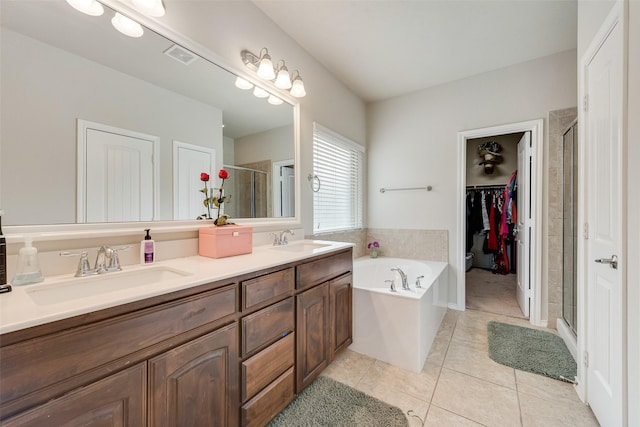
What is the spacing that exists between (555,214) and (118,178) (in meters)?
3.48

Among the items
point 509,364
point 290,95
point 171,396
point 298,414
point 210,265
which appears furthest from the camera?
point 290,95

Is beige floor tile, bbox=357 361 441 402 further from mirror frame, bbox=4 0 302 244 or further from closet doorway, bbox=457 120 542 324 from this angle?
closet doorway, bbox=457 120 542 324

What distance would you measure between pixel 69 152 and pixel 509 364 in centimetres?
296

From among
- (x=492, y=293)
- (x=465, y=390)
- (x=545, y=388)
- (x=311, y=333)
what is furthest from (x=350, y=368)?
(x=492, y=293)

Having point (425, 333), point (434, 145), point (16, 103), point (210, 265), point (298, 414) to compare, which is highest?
point (434, 145)

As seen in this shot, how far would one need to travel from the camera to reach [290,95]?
7.20 feet

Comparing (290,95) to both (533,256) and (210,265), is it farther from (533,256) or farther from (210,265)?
(533,256)

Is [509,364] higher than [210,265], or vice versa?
[210,265]

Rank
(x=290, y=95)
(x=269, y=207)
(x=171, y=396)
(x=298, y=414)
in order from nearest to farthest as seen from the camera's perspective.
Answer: (x=171, y=396) → (x=298, y=414) → (x=269, y=207) → (x=290, y=95)

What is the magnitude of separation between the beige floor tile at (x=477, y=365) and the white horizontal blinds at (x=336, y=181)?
1.55 metres

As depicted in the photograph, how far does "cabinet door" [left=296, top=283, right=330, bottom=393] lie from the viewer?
146 cm

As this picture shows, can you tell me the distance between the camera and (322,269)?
1.64 meters

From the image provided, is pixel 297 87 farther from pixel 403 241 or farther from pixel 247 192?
pixel 403 241

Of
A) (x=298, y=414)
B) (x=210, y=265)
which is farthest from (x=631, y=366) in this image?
(x=210, y=265)
